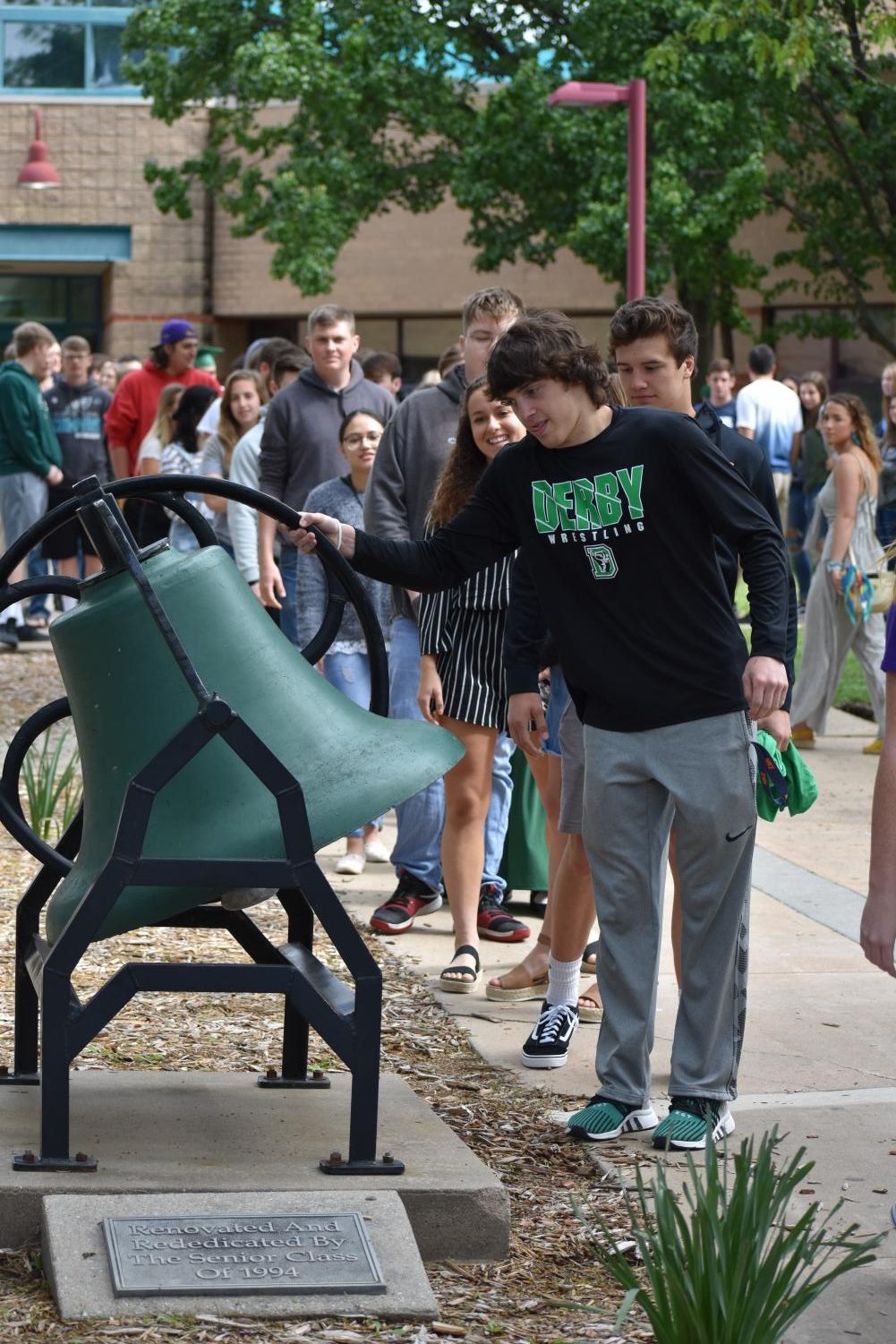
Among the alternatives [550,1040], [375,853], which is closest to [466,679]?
[550,1040]

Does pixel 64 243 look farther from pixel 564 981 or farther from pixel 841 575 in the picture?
pixel 564 981

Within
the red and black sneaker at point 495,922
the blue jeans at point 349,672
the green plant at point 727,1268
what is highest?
the blue jeans at point 349,672

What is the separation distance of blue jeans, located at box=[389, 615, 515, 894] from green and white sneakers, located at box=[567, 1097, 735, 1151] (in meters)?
2.23

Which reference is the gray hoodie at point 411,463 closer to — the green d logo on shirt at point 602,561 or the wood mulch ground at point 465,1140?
the wood mulch ground at point 465,1140

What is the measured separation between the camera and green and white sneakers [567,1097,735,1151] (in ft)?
14.6

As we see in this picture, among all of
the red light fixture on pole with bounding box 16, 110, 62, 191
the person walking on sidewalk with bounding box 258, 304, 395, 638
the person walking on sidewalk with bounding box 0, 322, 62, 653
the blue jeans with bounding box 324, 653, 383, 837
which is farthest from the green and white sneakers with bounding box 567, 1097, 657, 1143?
the red light fixture on pole with bounding box 16, 110, 62, 191

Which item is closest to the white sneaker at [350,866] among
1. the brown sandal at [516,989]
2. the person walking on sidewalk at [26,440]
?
the brown sandal at [516,989]

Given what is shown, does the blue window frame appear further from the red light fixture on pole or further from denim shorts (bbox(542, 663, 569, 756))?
denim shorts (bbox(542, 663, 569, 756))

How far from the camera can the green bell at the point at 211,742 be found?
3789mm

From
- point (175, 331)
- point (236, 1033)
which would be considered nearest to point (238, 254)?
point (175, 331)

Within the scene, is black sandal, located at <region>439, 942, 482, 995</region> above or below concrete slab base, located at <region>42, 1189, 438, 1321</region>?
below

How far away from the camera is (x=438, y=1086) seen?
494 cm

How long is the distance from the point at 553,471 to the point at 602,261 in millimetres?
21781

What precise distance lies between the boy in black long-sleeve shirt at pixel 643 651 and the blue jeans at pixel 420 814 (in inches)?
84.8
